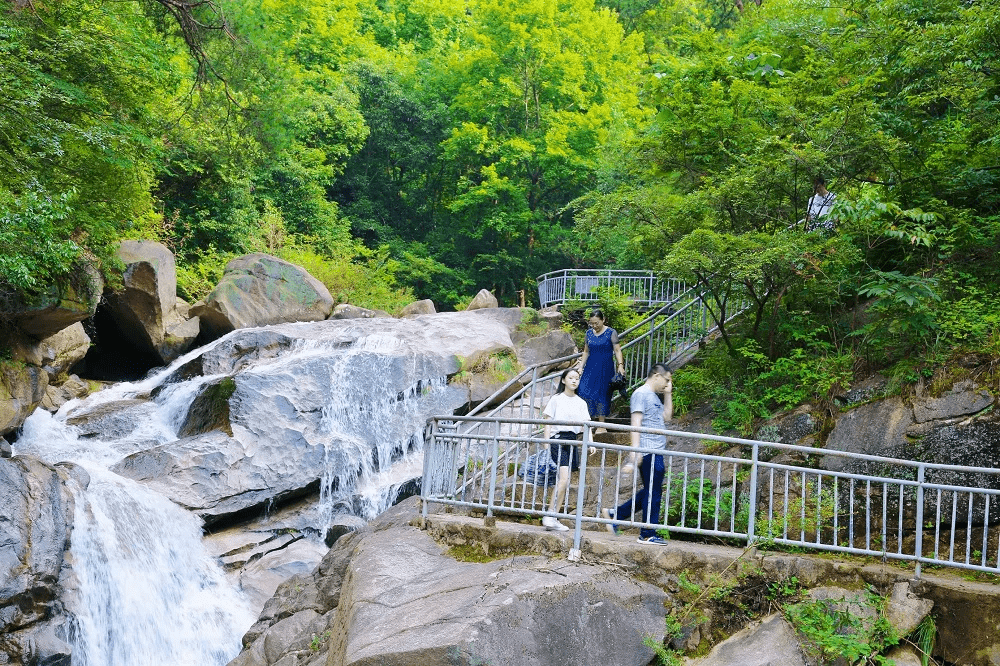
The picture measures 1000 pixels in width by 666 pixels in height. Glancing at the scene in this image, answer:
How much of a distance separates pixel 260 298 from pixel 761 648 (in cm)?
1609

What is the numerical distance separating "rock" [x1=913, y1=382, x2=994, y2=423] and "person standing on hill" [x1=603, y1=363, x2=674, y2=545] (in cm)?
278

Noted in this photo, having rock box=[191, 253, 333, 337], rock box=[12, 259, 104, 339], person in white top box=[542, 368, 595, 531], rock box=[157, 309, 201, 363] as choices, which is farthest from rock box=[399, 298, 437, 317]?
person in white top box=[542, 368, 595, 531]

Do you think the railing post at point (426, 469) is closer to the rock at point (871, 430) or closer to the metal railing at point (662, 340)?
the rock at point (871, 430)

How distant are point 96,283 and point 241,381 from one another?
290cm

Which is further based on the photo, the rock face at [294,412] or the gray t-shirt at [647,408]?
the rock face at [294,412]

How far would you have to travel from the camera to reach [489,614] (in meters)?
5.54

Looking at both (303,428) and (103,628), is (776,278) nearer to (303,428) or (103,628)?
(303,428)

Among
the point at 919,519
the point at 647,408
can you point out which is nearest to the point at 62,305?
the point at 647,408

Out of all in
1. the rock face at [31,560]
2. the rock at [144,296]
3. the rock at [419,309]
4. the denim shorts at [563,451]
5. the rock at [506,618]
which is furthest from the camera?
the rock at [419,309]

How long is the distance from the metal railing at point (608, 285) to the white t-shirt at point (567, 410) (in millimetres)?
10236

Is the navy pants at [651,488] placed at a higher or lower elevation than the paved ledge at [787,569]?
higher

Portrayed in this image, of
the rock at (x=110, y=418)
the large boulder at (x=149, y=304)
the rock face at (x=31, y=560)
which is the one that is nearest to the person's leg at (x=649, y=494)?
the rock face at (x=31, y=560)

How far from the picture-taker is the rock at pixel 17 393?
12398 mm

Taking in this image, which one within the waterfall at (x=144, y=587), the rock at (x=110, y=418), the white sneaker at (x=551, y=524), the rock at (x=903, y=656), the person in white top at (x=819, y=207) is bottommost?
the waterfall at (x=144, y=587)
